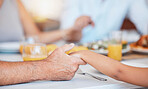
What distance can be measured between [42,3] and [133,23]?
1.42 meters

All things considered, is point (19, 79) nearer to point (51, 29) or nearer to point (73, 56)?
point (73, 56)

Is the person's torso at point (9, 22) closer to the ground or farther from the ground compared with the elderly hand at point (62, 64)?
farther from the ground

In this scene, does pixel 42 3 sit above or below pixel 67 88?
above

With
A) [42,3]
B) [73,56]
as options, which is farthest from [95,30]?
[73,56]

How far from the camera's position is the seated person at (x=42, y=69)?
2.40ft

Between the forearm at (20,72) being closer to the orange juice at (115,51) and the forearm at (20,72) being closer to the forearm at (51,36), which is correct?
the orange juice at (115,51)

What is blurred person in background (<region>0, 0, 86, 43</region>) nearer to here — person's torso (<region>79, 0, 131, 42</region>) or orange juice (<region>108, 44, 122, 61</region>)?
person's torso (<region>79, 0, 131, 42</region>)

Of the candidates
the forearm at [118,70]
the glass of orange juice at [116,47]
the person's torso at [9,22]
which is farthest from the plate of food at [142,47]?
the person's torso at [9,22]

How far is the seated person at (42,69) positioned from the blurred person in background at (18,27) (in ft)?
5.36

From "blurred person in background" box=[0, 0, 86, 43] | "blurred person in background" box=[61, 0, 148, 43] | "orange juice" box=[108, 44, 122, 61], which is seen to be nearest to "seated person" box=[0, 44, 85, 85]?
"orange juice" box=[108, 44, 122, 61]

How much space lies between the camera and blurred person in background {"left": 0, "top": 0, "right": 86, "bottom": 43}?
2.43 metres

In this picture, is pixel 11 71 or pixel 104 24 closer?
pixel 11 71

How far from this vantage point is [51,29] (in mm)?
2496

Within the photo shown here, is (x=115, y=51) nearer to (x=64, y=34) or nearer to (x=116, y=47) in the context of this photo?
(x=116, y=47)
